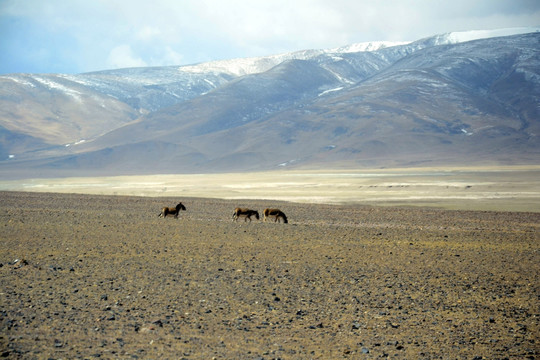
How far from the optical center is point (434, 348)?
9078 millimetres

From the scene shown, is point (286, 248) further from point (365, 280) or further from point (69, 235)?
point (69, 235)

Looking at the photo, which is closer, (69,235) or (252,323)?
(252,323)

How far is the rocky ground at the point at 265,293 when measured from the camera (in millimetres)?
8945

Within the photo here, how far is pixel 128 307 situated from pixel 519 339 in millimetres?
6223

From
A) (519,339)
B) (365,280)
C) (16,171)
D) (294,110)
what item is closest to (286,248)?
(365,280)

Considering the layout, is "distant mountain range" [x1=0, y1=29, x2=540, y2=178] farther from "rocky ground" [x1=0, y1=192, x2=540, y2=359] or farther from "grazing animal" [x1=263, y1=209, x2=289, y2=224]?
"rocky ground" [x1=0, y1=192, x2=540, y2=359]

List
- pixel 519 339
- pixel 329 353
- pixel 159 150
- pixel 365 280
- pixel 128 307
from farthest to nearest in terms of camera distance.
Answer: pixel 159 150 < pixel 365 280 < pixel 128 307 < pixel 519 339 < pixel 329 353

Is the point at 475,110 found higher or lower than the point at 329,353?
higher

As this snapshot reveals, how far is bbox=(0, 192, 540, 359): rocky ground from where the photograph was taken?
895 cm

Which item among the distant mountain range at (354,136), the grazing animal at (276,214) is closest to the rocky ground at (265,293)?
the grazing animal at (276,214)

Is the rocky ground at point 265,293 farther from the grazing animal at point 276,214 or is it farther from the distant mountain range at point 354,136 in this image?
the distant mountain range at point 354,136

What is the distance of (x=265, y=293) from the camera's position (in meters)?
11.9

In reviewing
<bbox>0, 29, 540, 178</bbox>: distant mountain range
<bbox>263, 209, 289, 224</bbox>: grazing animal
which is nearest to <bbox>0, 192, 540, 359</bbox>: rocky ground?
<bbox>263, 209, 289, 224</bbox>: grazing animal

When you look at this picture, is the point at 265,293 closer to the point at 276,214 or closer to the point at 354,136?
the point at 276,214
